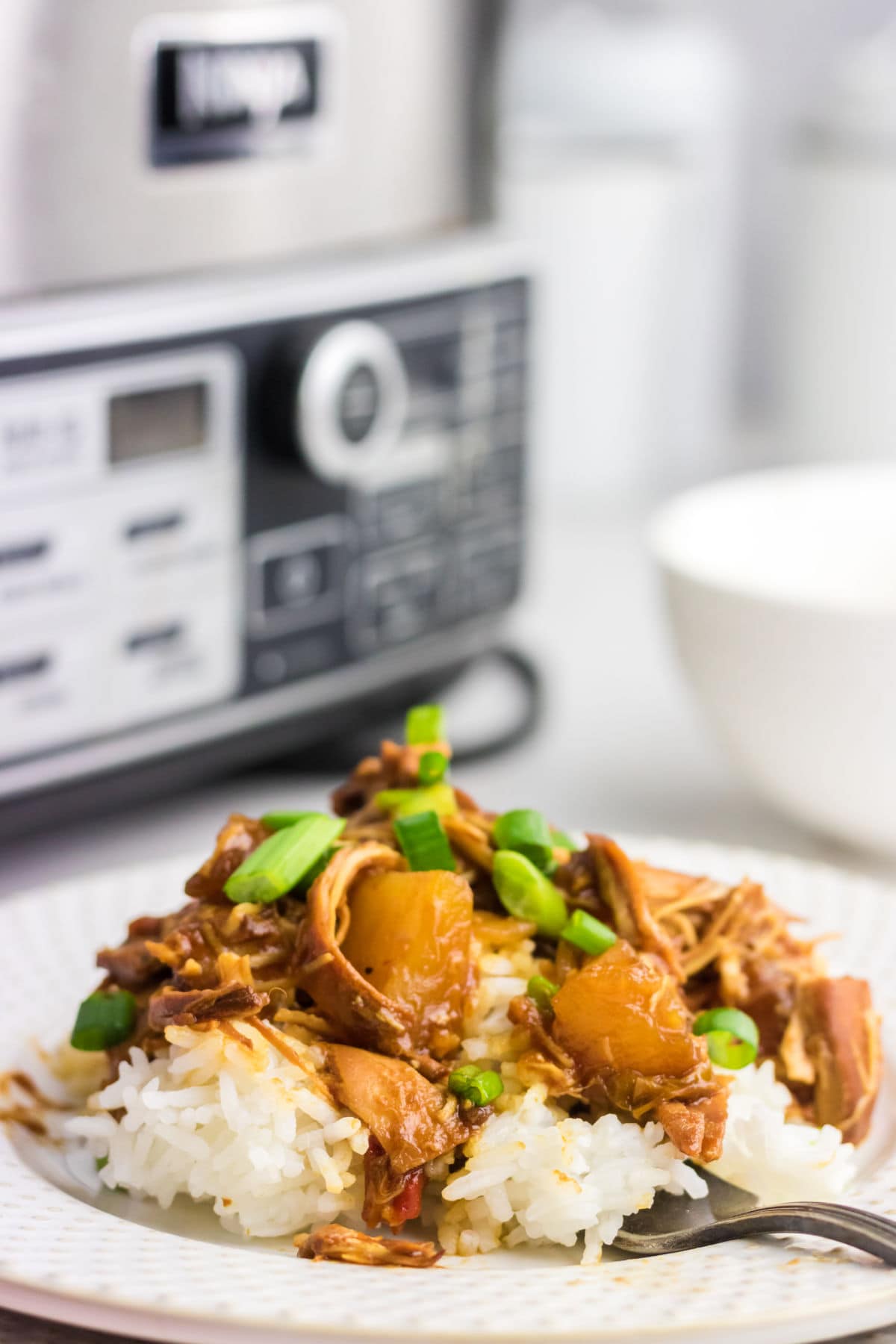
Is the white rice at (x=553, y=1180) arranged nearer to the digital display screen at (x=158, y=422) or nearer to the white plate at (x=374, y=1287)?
the white plate at (x=374, y=1287)

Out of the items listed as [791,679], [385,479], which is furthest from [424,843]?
[385,479]

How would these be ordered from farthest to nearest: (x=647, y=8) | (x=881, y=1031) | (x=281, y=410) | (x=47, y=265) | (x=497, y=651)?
(x=647, y=8) → (x=497, y=651) → (x=281, y=410) → (x=47, y=265) → (x=881, y=1031)

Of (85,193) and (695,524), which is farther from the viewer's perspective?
(695,524)

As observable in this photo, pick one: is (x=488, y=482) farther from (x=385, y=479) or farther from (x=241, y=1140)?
(x=241, y=1140)

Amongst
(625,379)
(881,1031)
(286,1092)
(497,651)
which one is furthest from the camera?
(625,379)

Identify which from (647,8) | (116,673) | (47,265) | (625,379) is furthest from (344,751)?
(647,8)

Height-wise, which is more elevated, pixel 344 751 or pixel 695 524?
pixel 695 524

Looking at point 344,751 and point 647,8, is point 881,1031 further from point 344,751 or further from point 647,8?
point 647,8
